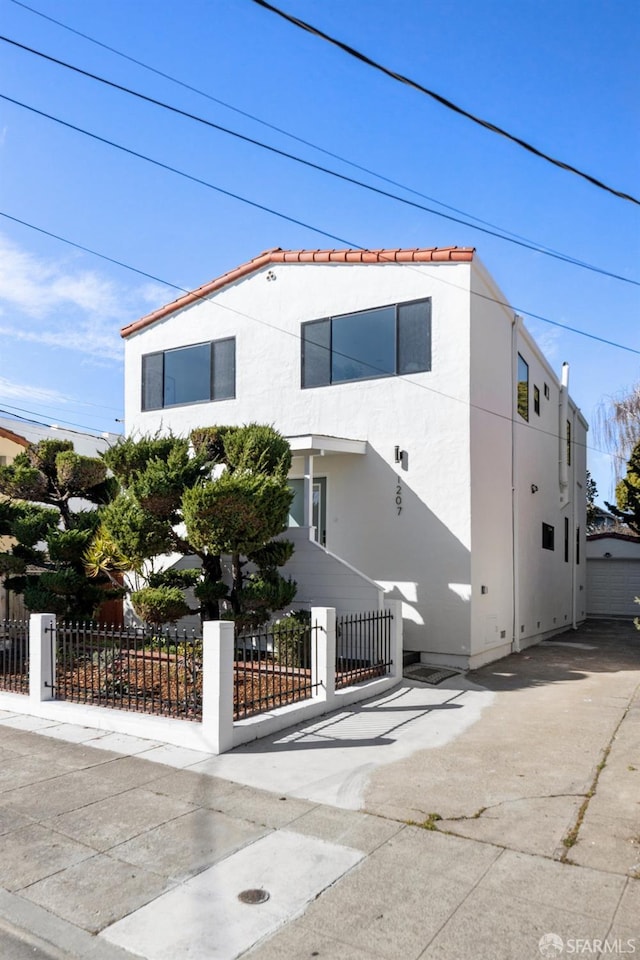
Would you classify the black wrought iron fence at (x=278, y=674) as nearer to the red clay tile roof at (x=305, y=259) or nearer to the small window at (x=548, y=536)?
the red clay tile roof at (x=305, y=259)

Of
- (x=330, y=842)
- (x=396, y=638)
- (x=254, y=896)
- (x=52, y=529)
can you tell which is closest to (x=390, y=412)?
(x=396, y=638)

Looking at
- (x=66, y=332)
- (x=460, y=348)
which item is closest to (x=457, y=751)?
(x=460, y=348)

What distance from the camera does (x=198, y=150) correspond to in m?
8.54

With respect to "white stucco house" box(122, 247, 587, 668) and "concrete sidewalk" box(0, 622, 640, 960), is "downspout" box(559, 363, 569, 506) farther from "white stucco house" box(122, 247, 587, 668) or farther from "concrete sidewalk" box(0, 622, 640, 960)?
"concrete sidewalk" box(0, 622, 640, 960)

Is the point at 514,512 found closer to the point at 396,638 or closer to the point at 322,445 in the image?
the point at 322,445

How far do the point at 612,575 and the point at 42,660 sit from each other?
20.6 m

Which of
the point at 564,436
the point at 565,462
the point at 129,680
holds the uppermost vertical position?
the point at 564,436

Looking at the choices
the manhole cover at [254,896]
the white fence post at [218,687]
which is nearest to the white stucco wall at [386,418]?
the white fence post at [218,687]

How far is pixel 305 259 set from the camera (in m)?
13.9

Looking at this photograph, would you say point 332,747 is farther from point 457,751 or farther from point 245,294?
point 245,294

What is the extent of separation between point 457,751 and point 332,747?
1251 mm

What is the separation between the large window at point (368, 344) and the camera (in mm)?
12453
